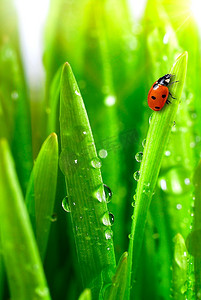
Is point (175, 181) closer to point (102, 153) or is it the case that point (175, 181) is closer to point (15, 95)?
point (102, 153)

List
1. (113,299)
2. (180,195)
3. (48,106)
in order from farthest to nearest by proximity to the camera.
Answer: (48,106)
(180,195)
(113,299)

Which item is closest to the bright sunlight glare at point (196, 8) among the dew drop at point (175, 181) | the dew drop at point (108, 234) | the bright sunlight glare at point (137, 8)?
the bright sunlight glare at point (137, 8)

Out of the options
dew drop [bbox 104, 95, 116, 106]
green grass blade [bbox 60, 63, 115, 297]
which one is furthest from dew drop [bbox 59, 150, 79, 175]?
dew drop [bbox 104, 95, 116, 106]

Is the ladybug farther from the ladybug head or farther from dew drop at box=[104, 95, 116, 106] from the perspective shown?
dew drop at box=[104, 95, 116, 106]

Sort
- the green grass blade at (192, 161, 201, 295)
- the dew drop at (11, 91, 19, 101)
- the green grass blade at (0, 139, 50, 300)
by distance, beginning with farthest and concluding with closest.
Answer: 1. the dew drop at (11, 91, 19, 101)
2. the green grass blade at (192, 161, 201, 295)
3. the green grass blade at (0, 139, 50, 300)

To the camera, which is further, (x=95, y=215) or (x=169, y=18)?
(x=169, y=18)

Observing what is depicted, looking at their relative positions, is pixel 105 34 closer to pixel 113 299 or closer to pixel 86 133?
pixel 86 133

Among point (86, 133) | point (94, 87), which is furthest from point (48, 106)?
point (86, 133)

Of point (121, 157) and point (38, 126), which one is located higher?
point (38, 126)
